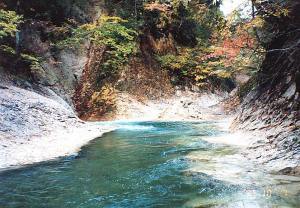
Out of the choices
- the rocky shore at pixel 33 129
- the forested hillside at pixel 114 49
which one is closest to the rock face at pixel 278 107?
the forested hillside at pixel 114 49

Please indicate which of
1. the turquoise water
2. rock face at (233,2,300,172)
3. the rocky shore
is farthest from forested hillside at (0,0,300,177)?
the turquoise water

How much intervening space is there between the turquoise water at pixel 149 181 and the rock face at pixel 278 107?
70 centimetres

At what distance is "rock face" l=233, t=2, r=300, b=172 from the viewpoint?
7.97m

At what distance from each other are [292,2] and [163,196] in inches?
297

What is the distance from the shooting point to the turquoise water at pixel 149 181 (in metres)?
5.68

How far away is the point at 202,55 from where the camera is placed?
25469mm

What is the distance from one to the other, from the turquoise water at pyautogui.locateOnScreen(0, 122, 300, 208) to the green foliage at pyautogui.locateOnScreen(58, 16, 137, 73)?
10.6 meters

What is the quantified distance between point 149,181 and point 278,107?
533cm

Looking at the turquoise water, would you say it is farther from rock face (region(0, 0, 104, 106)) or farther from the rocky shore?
rock face (region(0, 0, 104, 106))

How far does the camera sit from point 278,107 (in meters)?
10.4

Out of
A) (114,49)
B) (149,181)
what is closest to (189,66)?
(114,49)

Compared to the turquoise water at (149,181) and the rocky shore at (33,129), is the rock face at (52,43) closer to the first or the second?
the rocky shore at (33,129)

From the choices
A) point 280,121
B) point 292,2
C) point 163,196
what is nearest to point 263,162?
point 280,121

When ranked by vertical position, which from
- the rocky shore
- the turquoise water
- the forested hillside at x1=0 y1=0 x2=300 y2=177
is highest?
the forested hillside at x1=0 y1=0 x2=300 y2=177
